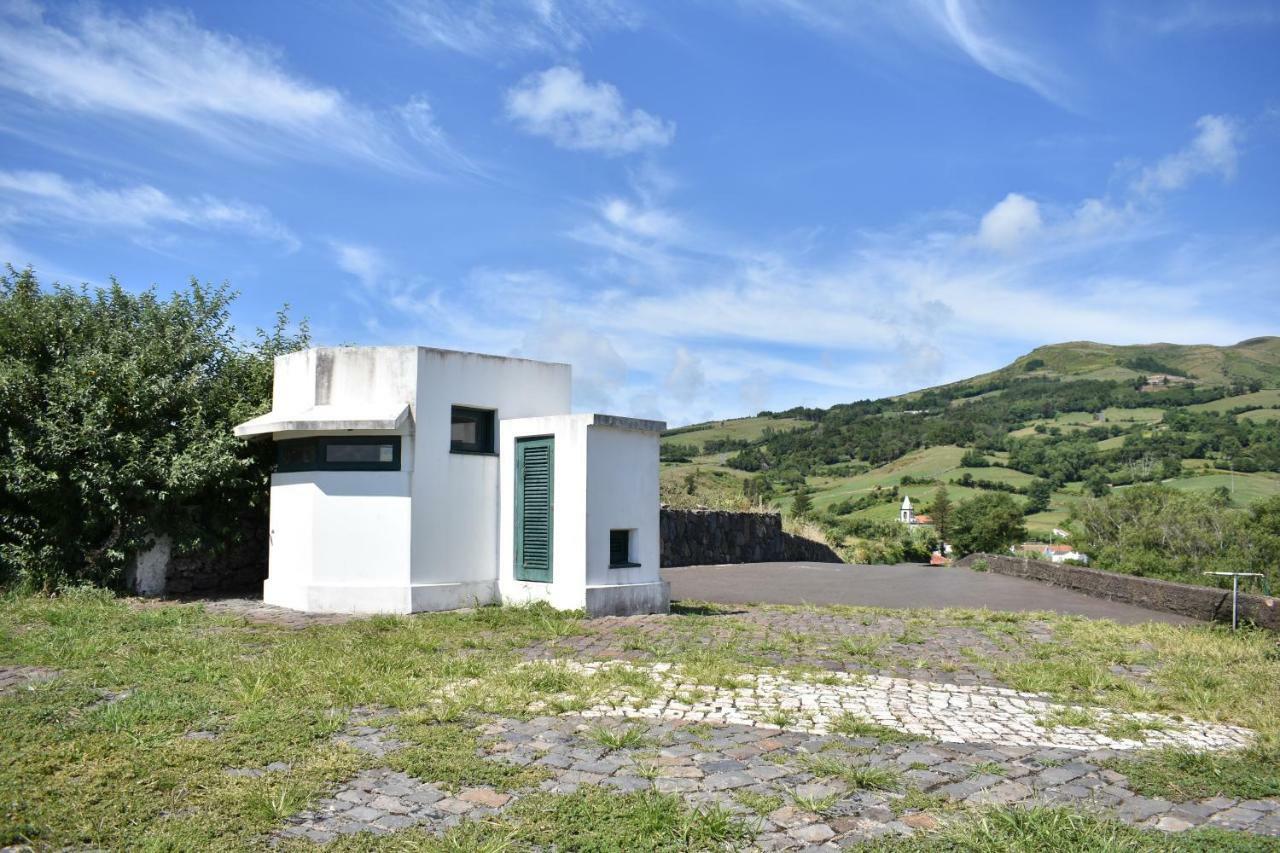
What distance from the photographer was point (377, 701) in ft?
22.4

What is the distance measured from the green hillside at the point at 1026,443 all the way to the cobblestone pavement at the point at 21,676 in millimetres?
39034

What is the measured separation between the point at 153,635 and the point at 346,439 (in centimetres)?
336

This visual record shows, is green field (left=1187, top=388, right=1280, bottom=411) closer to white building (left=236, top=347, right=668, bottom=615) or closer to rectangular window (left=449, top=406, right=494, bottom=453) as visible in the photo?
white building (left=236, top=347, right=668, bottom=615)

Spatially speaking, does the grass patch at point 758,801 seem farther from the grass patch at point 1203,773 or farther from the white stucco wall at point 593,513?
the white stucco wall at point 593,513

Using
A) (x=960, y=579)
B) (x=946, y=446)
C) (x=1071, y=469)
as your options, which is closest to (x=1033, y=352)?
(x=946, y=446)

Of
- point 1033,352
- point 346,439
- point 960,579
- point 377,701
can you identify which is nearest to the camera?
point 377,701

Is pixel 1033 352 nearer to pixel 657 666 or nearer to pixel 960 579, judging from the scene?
pixel 960 579

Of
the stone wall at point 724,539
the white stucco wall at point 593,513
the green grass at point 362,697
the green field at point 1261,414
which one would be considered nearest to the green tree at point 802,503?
the stone wall at point 724,539

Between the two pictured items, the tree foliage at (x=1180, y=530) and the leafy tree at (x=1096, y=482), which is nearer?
the tree foliage at (x=1180, y=530)

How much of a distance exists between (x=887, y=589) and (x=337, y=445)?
9.91 m

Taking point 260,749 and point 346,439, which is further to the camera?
point 346,439

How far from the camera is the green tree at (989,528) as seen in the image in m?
43.5

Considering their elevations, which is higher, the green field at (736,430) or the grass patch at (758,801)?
the green field at (736,430)

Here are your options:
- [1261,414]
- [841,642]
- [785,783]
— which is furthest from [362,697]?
[1261,414]
